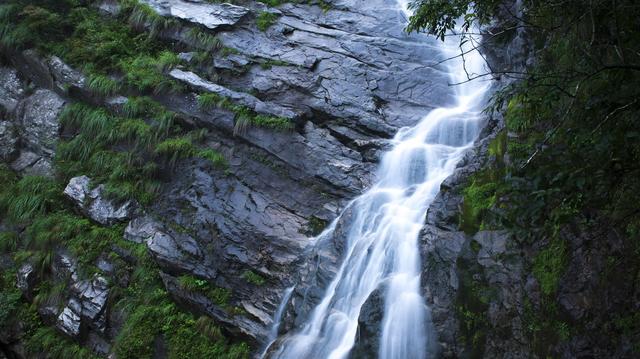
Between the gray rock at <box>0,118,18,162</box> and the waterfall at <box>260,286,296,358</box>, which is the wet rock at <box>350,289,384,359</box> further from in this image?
the gray rock at <box>0,118,18,162</box>

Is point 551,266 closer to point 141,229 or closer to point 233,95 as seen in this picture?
point 141,229

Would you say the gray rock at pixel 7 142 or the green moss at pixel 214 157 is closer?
the green moss at pixel 214 157

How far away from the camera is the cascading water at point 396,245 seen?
6.69 metres

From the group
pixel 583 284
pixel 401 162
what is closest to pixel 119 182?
pixel 401 162

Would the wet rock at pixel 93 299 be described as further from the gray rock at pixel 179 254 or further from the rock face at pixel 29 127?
the rock face at pixel 29 127

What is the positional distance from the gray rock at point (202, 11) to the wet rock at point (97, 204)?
17.4 feet

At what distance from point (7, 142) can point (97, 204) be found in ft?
11.6

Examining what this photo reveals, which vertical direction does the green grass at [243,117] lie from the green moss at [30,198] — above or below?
above

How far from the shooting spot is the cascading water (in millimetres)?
6688

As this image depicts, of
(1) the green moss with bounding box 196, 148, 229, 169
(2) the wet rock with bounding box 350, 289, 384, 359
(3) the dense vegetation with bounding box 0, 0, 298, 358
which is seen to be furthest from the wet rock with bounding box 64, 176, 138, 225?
(2) the wet rock with bounding box 350, 289, 384, 359

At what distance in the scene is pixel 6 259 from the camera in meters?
10.3

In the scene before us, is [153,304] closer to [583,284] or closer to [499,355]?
[499,355]

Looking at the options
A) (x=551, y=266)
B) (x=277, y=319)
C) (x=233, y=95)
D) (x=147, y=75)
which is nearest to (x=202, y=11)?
(x=147, y=75)

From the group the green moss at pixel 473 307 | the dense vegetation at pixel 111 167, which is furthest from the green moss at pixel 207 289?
the green moss at pixel 473 307
